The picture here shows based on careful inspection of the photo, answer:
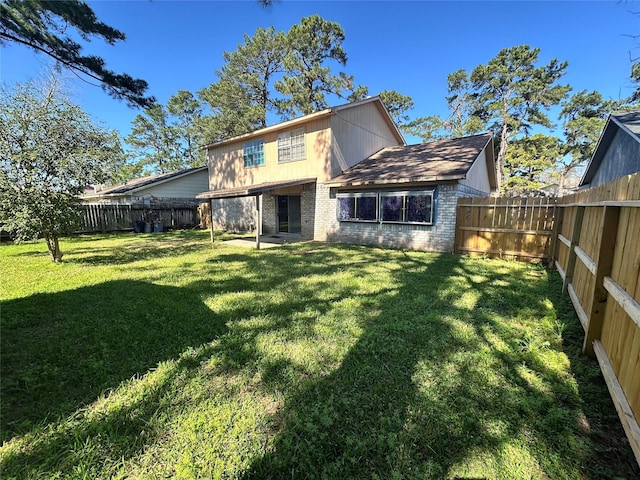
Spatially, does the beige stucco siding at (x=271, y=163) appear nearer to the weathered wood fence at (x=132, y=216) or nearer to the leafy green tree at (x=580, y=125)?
the weathered wood fence at (x=132, y=216)

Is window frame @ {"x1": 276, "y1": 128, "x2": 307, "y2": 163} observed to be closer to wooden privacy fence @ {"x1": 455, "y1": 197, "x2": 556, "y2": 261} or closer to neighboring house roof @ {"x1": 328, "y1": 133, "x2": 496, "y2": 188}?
neighboring house roof @ {"x1": 328, "y1": 133, "x2": 496, "y2": 188}

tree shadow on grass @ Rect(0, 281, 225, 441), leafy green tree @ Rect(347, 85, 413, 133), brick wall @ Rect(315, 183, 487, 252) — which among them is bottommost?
tree shadow on grass @ Rect(0, 281, 225, 441)

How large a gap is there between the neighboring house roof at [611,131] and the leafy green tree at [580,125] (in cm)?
1344

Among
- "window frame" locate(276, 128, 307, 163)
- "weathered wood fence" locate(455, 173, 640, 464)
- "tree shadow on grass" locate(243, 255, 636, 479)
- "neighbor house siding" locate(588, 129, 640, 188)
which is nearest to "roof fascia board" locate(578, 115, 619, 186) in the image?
Answer: "neighbor house siding" locate(588, 129, 640, 188)

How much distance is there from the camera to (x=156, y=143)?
3381 centimetres

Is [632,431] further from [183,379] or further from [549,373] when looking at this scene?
[183,379]

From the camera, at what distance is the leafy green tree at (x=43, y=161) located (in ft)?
19.2

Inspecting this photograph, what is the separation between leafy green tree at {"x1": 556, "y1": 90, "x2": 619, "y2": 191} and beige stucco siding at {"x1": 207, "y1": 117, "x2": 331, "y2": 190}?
995 inches

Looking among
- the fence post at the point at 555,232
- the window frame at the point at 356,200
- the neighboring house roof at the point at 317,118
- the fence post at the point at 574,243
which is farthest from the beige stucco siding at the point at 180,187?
the fence post at the point at 574,243

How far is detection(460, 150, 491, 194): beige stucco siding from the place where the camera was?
1094cm

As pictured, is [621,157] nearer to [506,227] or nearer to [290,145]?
[506,227]

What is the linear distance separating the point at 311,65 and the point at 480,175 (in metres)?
17.6

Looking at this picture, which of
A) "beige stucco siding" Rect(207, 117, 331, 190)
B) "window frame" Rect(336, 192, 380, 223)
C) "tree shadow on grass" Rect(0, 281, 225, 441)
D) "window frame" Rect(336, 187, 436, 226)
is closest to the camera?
"tree shadow on grass" Rect(0, 281, 225, 441)

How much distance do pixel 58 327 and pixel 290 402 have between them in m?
3.36
